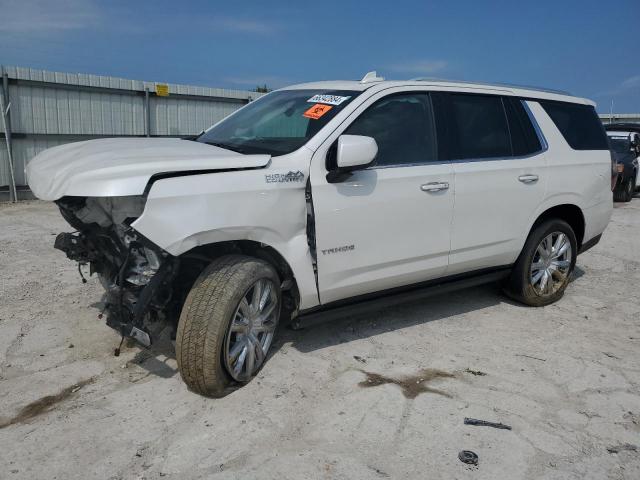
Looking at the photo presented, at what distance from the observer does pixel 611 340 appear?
14.6 ft

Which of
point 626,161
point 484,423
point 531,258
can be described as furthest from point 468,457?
point 626,161

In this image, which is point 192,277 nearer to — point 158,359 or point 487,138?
point 158,359

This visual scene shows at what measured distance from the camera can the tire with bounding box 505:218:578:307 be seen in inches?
193

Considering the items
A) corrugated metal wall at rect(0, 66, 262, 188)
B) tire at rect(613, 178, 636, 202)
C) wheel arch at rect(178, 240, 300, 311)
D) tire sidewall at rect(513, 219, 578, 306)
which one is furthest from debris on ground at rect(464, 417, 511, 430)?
tire at rect(613, 178, 636, 202)

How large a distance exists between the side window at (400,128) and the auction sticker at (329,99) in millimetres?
194

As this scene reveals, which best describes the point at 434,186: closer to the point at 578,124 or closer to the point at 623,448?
the point at 623,448

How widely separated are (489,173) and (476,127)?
15.1 inches

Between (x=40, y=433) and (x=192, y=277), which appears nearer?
(x=40, y=433)

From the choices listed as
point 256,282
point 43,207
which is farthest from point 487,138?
point 43,207

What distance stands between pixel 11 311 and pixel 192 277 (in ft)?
6.71

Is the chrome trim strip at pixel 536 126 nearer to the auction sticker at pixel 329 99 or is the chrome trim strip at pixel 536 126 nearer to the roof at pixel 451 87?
the roof at pixel 451 87

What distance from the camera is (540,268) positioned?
5062 millimetres

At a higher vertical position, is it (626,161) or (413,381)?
(626,161)

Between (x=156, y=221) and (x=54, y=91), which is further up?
(x=54, y=91)
